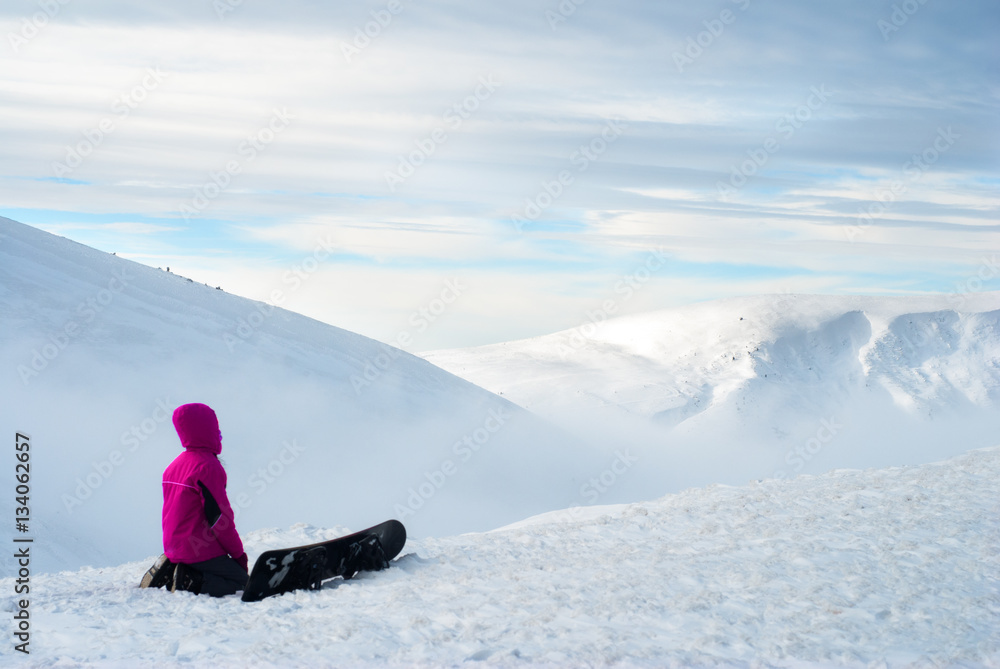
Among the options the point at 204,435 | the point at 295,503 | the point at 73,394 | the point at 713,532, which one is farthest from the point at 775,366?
the point at 204,435

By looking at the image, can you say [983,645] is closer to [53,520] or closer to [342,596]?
[342,596]

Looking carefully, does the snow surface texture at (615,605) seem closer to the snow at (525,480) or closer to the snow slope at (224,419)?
the snow at (525,480)

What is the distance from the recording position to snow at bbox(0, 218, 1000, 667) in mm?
4383

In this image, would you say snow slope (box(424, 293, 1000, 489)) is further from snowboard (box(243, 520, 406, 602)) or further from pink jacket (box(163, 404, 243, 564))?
pink jacket (box(163, 404, 243, 564))

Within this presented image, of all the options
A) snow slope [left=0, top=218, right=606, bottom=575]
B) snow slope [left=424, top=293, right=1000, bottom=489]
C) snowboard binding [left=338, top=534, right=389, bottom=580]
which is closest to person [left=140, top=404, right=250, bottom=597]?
snowboard binding [left=338, top=534, right=389, bottom=580]

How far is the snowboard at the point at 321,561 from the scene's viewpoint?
5234mm

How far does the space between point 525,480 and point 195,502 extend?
1589 centimetres

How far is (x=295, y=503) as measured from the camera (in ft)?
52.4

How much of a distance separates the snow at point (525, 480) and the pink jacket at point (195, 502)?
1.03ft

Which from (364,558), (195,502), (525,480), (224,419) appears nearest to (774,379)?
(525,480)

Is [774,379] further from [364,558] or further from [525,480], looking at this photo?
[364,558]

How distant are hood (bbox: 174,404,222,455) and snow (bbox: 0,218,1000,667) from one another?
984 millimetres

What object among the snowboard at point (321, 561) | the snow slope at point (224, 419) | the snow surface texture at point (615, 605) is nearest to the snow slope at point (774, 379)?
the snow slope at point (224, 419)

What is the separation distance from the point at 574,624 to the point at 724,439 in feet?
102
